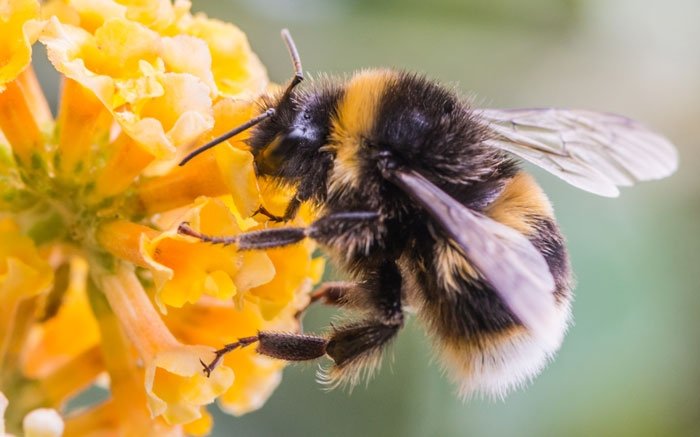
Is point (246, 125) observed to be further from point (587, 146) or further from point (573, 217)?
point (573, 217)

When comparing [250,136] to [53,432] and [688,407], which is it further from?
[688,407]

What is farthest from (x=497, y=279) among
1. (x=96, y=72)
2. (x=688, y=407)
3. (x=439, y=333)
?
(x=688, y=407)

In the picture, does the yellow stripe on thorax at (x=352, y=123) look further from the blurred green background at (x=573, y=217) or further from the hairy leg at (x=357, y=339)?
the blurred green background at (x=573, y=217)

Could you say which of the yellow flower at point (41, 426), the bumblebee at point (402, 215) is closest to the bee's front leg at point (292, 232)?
the bumblebee at point (402, 215)

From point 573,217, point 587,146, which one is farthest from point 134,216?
point 573,217

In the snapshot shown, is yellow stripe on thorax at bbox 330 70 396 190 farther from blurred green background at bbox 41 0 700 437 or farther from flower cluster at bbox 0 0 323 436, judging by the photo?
blurred green background at bbox 41 0 700 437
